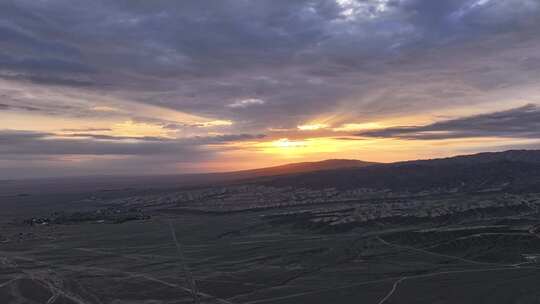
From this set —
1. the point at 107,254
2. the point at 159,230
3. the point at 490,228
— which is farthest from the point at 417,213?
the point at 107,254

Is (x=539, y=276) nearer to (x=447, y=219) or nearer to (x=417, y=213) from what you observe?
(x=447, y=219)

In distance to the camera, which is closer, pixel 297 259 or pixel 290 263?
pixel 290 263

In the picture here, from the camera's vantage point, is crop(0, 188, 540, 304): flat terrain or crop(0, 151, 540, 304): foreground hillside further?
crop(0, 151, 540, 304): foreground hillside

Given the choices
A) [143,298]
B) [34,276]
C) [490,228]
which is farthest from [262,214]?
[143,298]

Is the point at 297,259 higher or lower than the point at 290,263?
higher

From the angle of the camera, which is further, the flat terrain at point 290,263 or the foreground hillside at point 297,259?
the foreground hillside at point 297,259

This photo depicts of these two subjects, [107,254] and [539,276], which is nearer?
[539,276]

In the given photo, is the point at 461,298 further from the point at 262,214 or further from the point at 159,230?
the point at 262,214

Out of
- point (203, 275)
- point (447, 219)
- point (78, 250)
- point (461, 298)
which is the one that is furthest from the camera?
point (447, 219)

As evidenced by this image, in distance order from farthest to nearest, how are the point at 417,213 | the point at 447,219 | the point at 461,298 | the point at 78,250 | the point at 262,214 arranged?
the point at 262,214, the point at 417,213, the point at 447,219, the point at 78,250, the point at 461,298
